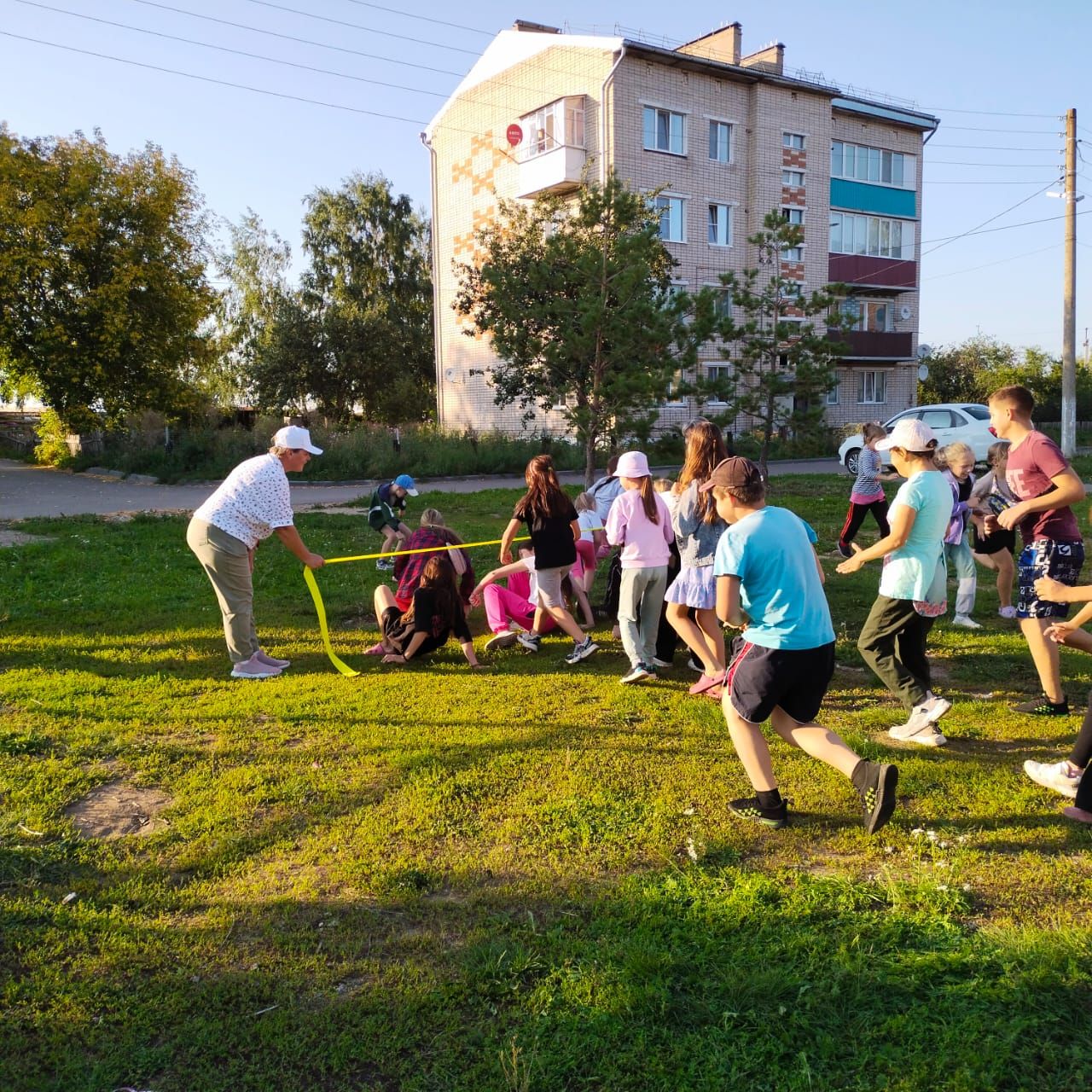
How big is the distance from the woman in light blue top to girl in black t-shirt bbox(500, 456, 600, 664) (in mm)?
2286

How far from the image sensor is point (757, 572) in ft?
13.5

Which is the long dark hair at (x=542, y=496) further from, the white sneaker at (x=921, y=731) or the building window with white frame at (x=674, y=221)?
the building window with white frame at (x=674, y=221)

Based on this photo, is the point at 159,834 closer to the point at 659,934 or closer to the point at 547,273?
the point at 659,934

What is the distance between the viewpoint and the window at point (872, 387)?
130 ft

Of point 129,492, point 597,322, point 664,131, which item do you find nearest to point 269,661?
point 597,322

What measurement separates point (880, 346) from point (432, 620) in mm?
35550

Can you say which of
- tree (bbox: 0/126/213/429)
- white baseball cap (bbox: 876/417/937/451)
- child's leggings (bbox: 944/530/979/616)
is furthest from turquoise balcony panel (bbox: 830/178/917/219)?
white baseball cap (bbox: 876/417/937/451)

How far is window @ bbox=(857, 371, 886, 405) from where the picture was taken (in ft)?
130

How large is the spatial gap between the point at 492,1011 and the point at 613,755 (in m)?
2.32

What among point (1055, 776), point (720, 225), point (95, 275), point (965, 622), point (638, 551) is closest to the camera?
point (1055, 776)

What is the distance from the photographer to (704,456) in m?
6.04

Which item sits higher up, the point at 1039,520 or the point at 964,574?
the point at 1039,520

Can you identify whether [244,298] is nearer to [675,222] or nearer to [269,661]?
[675,222]

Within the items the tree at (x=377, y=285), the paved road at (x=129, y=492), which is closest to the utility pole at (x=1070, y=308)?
the paved road at (x=129, y=492)
